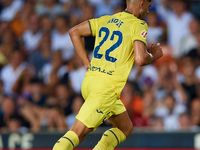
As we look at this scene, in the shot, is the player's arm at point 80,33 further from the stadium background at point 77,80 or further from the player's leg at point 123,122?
the stadium background at point 77,80

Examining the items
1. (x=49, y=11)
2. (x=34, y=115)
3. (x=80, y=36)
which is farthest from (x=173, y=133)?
(x=49, y=11)

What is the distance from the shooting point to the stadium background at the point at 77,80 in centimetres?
769

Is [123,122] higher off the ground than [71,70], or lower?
higher

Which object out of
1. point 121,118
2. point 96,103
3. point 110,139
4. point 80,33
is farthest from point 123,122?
point 80,33

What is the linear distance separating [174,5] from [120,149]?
12.0ft

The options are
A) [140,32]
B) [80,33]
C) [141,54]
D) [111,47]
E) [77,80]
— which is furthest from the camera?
[77,80]

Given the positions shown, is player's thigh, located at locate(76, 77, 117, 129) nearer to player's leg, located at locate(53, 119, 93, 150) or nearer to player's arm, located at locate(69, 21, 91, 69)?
player's leg, located at locate(53, 119, 93, 150)

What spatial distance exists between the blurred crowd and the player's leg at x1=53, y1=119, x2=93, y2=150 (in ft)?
12.5

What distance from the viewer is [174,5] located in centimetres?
923

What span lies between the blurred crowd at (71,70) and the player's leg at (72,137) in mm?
3803

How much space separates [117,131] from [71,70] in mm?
4220

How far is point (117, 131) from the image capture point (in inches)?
181

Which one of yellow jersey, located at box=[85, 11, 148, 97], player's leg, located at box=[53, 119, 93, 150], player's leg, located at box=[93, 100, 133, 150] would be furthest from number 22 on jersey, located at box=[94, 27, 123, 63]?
player's leg, located at box=[53, 119, 93, 150]

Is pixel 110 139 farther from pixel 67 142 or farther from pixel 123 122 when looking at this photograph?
pixel 67 142
